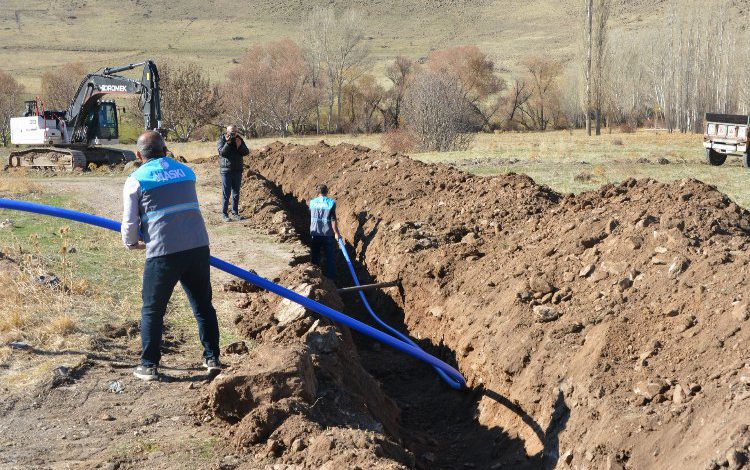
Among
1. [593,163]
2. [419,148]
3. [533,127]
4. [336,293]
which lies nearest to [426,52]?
[533,127]

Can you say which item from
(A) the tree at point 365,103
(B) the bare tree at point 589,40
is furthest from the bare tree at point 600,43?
(A) the tree at point 365,103

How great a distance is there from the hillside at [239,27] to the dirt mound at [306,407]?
3836 inches

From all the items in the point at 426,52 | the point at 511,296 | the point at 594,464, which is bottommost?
A: the point at 594,464

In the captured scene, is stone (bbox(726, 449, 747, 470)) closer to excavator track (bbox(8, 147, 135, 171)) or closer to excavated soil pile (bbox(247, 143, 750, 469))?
excavated soil pile (bbox(247, 143, 750, 469))

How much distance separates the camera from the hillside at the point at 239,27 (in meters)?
113

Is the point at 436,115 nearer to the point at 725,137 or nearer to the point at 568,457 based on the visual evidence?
the point at 725,137

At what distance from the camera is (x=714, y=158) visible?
24953 mm

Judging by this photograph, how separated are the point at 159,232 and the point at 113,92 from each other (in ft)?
67.8

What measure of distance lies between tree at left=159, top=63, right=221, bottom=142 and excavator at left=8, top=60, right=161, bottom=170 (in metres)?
24.1

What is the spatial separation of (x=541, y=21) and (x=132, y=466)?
484 feet

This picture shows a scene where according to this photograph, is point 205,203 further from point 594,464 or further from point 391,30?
point 391,30

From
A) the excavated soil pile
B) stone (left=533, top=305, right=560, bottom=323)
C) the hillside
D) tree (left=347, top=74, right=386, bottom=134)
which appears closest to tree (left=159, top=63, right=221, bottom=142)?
tree (left=347, top=74, right=386, bottom=134)

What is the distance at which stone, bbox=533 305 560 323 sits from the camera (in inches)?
290

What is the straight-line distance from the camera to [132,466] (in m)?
4.85
